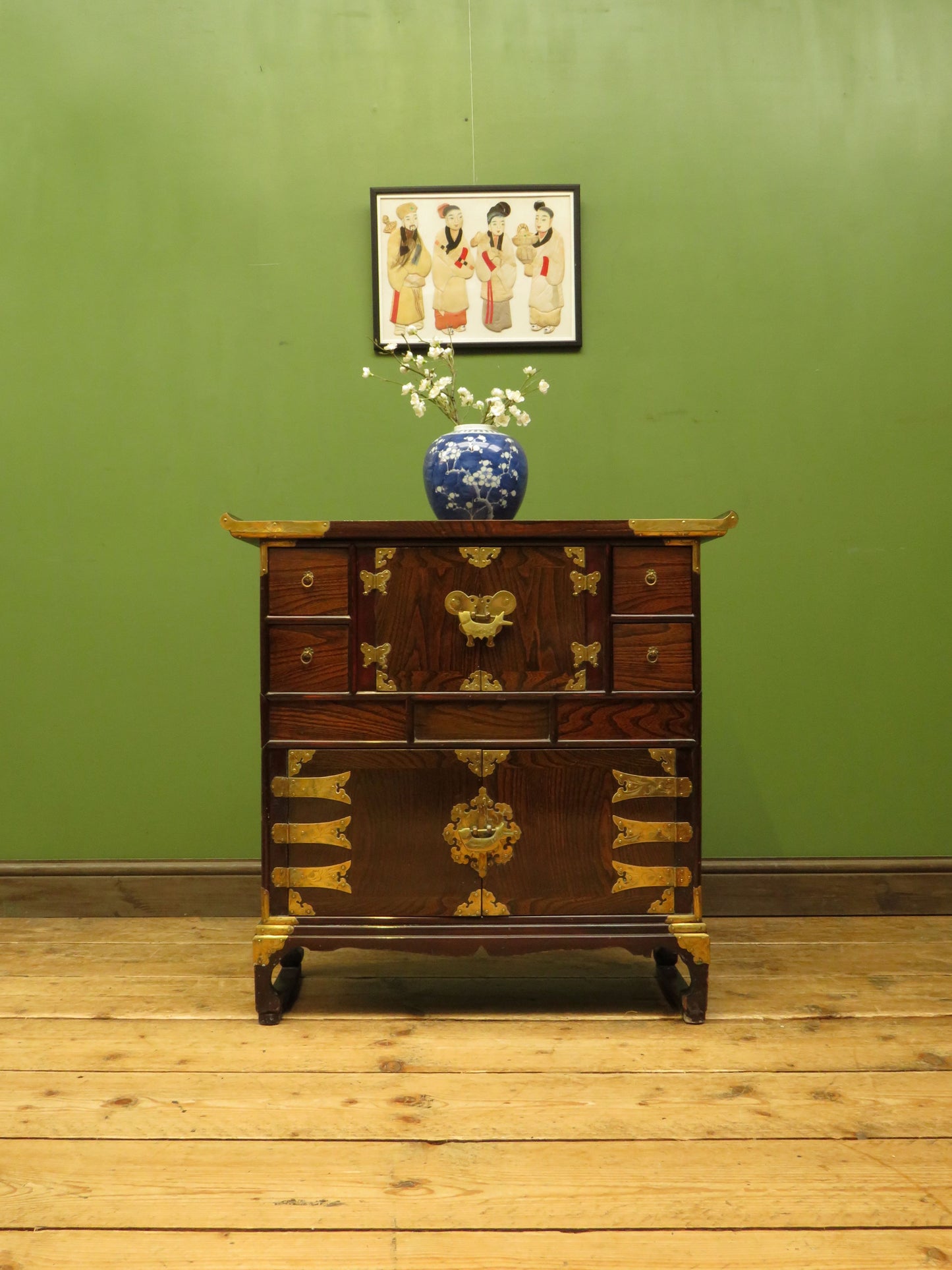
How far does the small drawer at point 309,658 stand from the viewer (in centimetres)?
186

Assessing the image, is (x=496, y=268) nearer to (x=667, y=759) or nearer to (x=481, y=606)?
(x=481, y=606)

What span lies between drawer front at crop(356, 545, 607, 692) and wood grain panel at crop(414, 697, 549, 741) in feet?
0.12

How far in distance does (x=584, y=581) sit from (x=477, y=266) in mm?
1161

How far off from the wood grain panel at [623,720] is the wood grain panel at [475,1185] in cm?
75

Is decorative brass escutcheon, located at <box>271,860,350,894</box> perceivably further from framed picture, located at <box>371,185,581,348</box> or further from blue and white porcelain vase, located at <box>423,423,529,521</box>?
framed picture, located at <box>371,185,581,348</box>

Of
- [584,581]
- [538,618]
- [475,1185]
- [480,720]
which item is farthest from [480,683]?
[475,1185]

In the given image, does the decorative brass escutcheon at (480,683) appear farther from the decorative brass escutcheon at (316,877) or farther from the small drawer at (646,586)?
the decorative brass escutcheon at (316,877)

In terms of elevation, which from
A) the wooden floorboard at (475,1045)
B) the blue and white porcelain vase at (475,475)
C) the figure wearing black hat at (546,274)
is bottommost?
the wooden floorboard at (475,1045)

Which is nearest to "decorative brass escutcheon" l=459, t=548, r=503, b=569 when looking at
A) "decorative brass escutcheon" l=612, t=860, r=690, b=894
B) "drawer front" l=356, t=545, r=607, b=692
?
"drawer front" l=356, t=545, r=607, b=692

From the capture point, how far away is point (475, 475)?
1899 millimetres

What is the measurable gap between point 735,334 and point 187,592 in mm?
1724

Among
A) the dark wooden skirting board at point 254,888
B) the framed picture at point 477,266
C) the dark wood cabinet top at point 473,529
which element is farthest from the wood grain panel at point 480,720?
the framed picture at point 477,266

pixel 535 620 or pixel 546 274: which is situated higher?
pixel 546 274

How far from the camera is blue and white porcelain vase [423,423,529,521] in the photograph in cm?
190
